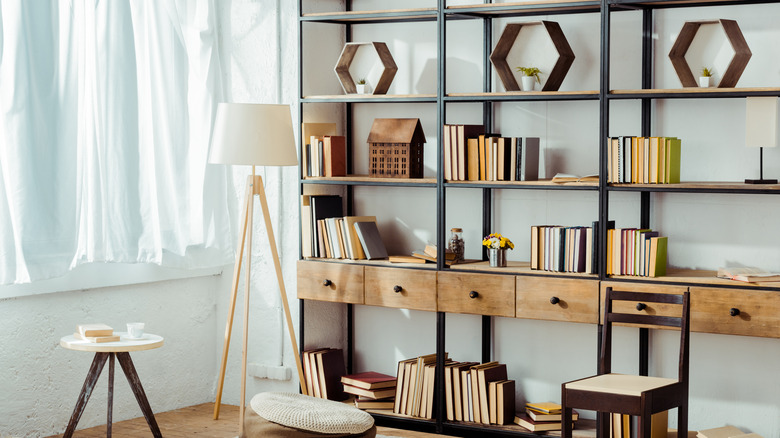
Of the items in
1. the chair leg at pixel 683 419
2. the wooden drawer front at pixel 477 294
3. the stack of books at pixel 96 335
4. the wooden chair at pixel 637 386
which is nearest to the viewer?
the wooden chair at pixel 637 386

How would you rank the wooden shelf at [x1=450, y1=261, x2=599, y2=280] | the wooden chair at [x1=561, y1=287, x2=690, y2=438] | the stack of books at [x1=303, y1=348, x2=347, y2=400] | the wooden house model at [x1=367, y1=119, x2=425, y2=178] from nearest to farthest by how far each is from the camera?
1. the wooden chair at [x1=561, y1=287, x2=690, y2=438]
2. the wooden shelf at [x1=450, y1=261, x2=599, y2=280]
3. the wooden house model at [x1=367, y1=119, x2=425, y2=178]
4. the stack of books at [x1=303, y1=348, x2=347, y2=400]

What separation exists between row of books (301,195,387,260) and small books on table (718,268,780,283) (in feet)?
6.06

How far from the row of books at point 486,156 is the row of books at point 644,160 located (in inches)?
18.1

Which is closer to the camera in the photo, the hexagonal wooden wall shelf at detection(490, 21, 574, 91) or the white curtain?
the white curtain

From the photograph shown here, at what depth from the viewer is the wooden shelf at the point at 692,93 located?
164 inches

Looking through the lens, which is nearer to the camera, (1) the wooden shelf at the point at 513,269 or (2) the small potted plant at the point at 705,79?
(2) the small potted plant at the point at 705,79

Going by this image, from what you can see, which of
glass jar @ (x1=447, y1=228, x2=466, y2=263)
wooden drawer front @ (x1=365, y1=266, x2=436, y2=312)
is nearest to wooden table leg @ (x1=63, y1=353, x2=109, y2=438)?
wooden drawer front @ (x1=365, y1=266, x2=436, y2=312)

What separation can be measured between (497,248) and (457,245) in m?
0.28

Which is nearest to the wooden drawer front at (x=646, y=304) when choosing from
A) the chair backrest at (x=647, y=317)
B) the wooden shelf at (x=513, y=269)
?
the chair backrest at (x=647, y=317)

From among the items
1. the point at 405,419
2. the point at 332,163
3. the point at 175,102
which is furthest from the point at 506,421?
the point at 175,102

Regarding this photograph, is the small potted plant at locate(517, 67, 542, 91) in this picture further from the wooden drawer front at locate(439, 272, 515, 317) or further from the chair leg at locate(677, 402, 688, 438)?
the chair leg at locate(677, 402, 688, 438)

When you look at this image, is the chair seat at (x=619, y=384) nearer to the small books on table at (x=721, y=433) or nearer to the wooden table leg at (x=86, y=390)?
the small books on table at (x=721, y=433)

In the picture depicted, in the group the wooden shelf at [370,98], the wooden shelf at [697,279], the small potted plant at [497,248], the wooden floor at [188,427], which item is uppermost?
the wooden shelf at [370,98]

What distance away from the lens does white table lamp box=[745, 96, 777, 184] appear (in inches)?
165
